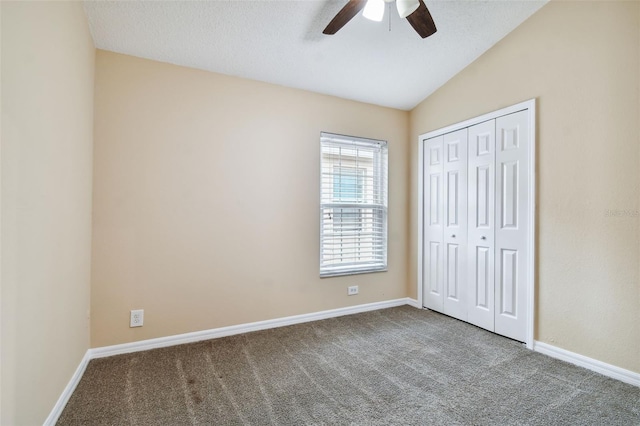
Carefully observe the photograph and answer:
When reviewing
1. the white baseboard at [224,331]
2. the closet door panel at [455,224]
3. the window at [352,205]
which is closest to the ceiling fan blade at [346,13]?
the window at [352,205]

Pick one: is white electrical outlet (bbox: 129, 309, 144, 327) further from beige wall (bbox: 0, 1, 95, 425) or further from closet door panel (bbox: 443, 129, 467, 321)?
closet door panel (bbox: 443, 129, 467, 321)

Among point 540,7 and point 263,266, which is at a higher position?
point 540,7

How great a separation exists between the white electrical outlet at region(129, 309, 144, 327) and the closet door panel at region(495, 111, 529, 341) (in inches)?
124

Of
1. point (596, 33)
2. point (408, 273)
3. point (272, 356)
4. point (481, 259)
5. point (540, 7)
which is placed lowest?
point (272, 356)

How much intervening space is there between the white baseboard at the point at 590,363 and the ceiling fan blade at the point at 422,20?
2.61 meters

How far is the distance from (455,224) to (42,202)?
3378mm

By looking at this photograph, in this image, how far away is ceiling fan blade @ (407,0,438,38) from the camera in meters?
1.84

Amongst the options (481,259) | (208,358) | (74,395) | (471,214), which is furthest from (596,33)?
(74,395)

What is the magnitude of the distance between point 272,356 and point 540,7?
3.61 meters

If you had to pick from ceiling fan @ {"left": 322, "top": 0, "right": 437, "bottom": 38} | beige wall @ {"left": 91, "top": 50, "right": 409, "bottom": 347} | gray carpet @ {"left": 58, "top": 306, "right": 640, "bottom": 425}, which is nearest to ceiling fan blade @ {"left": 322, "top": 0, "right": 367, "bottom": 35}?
ceiling fan @ {"left": 322, "top": 0, "right": 437, "bottom": 38}

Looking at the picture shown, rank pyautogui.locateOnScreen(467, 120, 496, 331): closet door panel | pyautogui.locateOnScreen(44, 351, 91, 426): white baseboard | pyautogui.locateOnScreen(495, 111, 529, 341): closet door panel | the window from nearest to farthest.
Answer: pyautogui.locateOnScreen(44, 351, 91, 426): white baseboard
pyautogui.locateOnScreen(495, 111, 529, 341): closet door panel
pyautogui.locateOnScreen(467, 120, 496, 331): closet door panel
the window

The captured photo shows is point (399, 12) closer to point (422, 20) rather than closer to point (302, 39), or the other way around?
point (422, 20)

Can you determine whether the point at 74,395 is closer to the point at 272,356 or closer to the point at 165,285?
the point at 165,285

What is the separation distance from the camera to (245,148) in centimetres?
Result: 294
